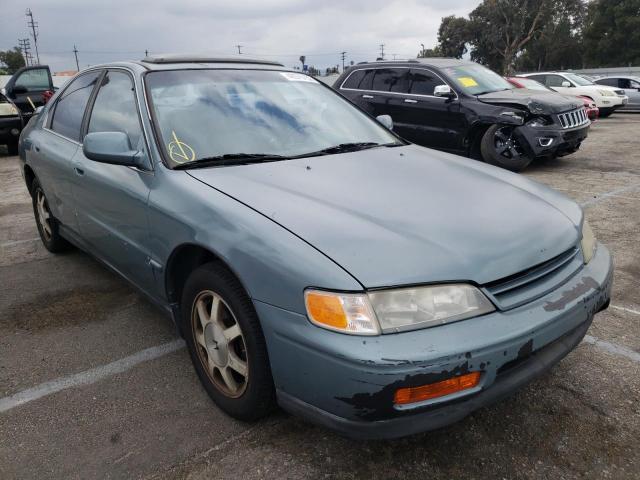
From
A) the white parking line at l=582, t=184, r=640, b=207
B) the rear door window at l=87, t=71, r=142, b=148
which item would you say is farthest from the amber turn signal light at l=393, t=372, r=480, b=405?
the white parking line at l=582, t=184, r=640, b=207

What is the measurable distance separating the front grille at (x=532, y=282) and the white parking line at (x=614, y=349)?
2.78ft

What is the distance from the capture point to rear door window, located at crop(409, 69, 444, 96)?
312 inches

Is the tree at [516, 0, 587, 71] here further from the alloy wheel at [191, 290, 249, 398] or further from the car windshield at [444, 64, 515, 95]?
the alloy wheel at [191, 290, 249, 398]

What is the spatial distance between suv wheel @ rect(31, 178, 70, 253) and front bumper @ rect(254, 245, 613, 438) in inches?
121

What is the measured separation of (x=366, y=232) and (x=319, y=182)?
53 centimetres

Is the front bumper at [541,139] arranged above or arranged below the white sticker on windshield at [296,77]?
below

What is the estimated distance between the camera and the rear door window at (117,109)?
9.04ft

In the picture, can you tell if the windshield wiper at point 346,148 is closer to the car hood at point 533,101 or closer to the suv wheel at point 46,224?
the suv wheel at point 46,224

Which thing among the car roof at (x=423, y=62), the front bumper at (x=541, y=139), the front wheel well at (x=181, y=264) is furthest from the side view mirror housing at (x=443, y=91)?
the front wheel well at (x=181, y=264)

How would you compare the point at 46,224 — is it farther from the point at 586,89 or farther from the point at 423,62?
the point at 586,89

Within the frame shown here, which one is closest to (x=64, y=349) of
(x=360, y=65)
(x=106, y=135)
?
(x=106, y=135)

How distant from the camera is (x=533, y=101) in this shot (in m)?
7.34

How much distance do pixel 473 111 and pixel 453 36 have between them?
50794mm

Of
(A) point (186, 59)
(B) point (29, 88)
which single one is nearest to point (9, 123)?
(B) point (29, 88)
